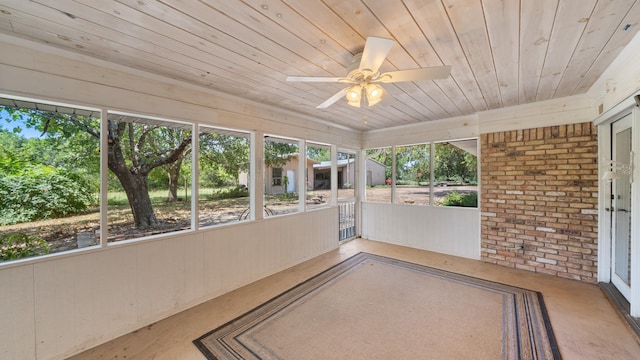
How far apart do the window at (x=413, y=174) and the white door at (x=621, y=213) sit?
Answer: 7.44 feet

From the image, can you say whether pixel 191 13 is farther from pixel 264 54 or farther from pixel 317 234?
pixel 317 234

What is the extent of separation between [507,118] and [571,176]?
1147mm

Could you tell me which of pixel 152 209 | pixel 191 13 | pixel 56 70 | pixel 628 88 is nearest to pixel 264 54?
pixel 191 13

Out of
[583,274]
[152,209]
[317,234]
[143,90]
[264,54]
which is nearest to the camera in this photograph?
[264,54]

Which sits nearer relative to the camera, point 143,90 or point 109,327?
point 109,327

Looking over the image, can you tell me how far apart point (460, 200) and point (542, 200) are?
3.59 ft

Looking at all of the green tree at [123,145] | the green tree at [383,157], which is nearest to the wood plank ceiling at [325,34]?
the green tree at [123,145]

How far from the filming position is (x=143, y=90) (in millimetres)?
2352

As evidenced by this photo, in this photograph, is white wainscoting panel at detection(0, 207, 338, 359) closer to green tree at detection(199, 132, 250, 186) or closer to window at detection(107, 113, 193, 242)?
window at detection(107, 113, 193, 242)

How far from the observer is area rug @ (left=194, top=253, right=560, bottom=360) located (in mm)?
1963

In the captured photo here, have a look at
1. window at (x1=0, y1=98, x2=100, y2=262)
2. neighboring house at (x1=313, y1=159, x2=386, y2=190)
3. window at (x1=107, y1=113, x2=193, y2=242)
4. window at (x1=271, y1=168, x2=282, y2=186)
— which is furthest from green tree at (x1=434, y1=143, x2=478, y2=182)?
window at (x1=0, y1=98, x2=100, y2=262)

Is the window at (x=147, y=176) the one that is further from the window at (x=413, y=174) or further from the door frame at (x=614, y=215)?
the door frame at (x=614, y=215)

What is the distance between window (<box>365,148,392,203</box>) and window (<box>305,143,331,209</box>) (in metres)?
1.17

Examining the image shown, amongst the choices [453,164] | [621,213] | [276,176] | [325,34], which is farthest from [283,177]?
[621,213]
